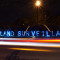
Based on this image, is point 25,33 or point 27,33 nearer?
point 25,33

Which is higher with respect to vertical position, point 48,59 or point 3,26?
point 3,26

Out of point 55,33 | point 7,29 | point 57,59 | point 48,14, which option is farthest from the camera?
point 48,14

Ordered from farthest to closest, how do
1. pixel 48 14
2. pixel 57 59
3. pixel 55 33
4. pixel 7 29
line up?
pixel 48 14, pixel 7 29, pixel 55 33, pixel 57 59

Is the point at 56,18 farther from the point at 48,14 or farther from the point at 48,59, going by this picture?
the point at 48,59

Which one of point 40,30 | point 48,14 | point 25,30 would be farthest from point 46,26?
point 48,14

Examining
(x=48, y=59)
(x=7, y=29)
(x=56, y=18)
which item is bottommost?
(x=48, y=59)

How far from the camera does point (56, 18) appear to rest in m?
52.4

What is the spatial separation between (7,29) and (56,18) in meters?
21.4

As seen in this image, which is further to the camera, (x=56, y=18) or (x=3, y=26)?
(x=56, y=18)

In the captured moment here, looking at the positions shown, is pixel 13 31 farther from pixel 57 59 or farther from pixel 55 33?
pixel 57 59

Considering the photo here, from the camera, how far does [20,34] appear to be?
33688 mm

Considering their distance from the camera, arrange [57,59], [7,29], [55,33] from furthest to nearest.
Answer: [7,29]
[55,33]
[57,59]

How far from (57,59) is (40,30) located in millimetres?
26364

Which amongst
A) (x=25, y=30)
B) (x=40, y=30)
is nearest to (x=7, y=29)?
(x=25, y=30)
